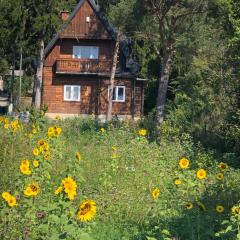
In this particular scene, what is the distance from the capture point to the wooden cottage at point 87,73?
37.1 meters

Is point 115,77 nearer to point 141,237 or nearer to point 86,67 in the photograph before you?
point 86,67

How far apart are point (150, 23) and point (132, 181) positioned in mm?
19233

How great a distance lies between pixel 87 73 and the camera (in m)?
37.3

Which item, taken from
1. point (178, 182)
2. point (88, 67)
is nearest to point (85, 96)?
point (88, 67)

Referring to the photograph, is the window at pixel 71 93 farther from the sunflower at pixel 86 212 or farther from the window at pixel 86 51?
the sunflower at pixel 86 212

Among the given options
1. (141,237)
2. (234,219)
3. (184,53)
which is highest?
(184,53)

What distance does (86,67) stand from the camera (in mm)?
37438

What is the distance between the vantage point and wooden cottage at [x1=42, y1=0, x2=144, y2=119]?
3709cm

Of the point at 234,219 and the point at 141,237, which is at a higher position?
the point at 234,219

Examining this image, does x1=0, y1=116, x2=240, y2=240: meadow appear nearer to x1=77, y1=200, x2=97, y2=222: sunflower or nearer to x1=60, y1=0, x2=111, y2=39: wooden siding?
x1=77, y1=200, x2=97, y2=222: sunflower

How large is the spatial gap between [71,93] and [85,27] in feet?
14.6

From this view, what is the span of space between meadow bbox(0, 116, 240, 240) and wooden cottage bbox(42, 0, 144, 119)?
25210 mm

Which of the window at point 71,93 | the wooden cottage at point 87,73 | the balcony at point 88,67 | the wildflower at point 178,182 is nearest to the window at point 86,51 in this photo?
the wooden cottage at point 87,73

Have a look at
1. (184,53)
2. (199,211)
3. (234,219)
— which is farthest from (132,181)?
(184,53)
